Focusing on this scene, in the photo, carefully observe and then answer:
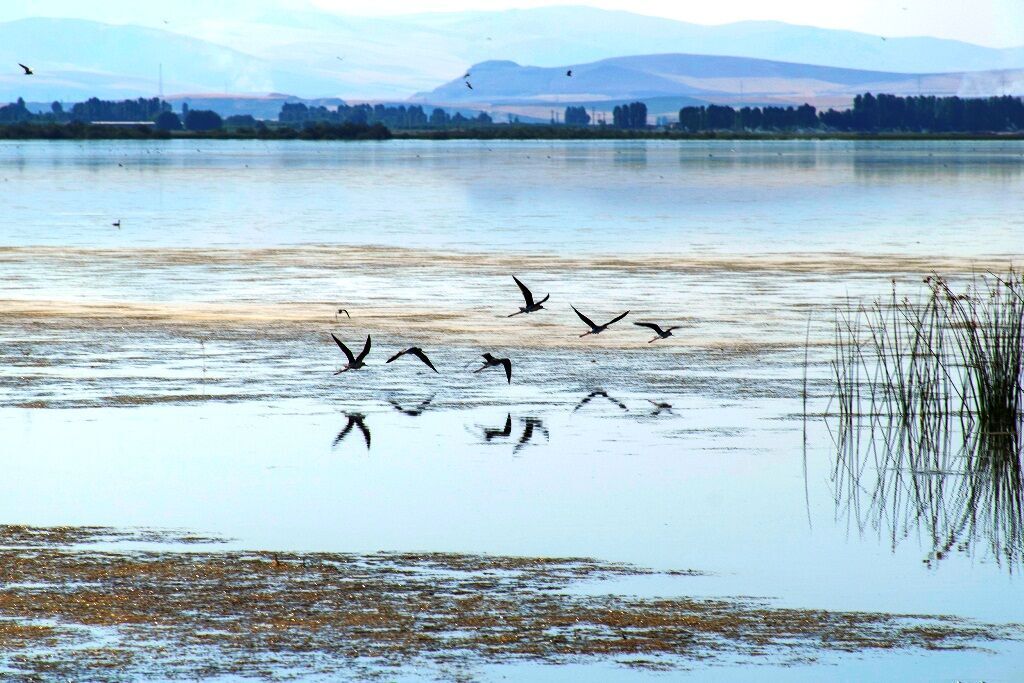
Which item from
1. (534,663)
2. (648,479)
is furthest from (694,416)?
(534,663)

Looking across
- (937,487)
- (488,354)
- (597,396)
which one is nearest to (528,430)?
(597,396)

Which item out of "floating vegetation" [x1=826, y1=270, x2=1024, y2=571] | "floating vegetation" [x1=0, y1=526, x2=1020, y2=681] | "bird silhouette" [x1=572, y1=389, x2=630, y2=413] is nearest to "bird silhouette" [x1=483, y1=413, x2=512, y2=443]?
"bird silhouette" [x1=572, y1=389, x2=630, y2=413]

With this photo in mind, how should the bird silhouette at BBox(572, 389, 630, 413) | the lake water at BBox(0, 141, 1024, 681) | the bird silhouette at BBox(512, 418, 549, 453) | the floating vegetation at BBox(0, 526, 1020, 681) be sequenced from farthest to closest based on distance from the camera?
the bird silhouette at BBox(572, 389, 630, 413) → the bird silhouette at BBox(512, 418, 549, 453) → the lake water at BBox(0, 141, 1024, 681) → the floating vegetation at BBox(0, 526, 1020, 681)

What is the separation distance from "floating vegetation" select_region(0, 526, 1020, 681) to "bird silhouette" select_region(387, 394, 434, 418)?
16.0ft

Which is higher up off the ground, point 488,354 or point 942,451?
point 488,354

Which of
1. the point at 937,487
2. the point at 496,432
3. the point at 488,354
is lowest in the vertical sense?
the point at 937,487

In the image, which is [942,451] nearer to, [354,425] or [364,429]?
[364,429]

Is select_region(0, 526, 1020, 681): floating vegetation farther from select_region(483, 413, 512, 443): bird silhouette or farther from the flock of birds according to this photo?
the flock of birds

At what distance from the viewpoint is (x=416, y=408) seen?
14.7m

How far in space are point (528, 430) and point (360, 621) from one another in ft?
18.5

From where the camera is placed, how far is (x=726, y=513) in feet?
36.5

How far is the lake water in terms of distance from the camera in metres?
10.1

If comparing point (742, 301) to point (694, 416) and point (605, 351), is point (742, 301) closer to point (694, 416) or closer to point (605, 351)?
Result: point (605, 351)

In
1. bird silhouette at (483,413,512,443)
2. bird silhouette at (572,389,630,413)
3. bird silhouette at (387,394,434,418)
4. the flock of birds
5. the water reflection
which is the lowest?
the water reflection
